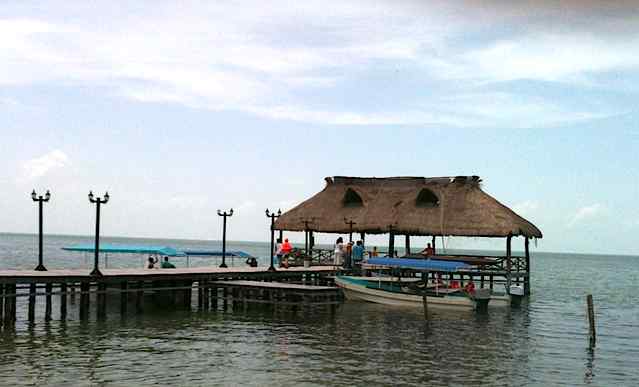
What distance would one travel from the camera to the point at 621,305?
178 feet

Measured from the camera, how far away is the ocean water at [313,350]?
2238 centimetres

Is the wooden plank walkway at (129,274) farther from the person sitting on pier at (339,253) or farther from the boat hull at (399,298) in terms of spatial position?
the boat hull at (399,298)

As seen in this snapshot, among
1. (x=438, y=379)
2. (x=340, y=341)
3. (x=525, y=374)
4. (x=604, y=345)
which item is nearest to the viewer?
(x=438, y=379)

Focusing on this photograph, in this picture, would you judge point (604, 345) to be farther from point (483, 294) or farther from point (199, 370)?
point (199, 370)

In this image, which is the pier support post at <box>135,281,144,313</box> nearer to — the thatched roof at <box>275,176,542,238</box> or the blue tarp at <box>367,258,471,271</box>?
the blue tarp at <box>367,258,471,271</box>

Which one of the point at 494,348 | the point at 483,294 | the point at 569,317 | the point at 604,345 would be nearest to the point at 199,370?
the point at 494,348

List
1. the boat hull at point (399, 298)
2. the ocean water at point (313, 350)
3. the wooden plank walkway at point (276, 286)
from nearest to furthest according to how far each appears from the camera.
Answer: the ocean water at point (313, 350), the wooden plank walkway at point (276, 286), the boat hull at point (399, 298)

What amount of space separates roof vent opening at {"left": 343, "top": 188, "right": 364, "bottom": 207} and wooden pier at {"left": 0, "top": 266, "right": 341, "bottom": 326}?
1015 centimetres

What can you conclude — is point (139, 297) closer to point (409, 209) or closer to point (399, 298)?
point (399, 298)

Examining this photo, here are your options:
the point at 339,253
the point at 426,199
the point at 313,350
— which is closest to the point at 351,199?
the point at 426,199

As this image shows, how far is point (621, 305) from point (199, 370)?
38887 mm

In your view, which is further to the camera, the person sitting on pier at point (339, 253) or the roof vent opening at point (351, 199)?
the roof vent opening at point (351, 199)

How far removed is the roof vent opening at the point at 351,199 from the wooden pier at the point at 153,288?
10154mm

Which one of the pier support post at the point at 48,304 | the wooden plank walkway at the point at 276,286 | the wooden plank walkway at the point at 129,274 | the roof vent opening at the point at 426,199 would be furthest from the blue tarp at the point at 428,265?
the pier support post at the point at 48,304
